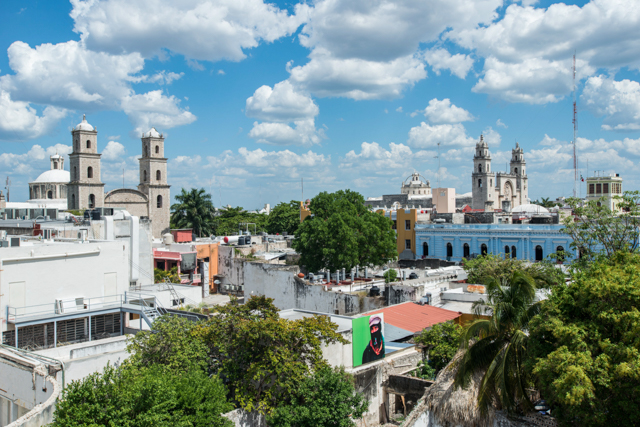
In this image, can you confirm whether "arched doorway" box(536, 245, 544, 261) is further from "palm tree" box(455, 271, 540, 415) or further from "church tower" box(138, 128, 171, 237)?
"church tower" box(138, 128, 171, 237)

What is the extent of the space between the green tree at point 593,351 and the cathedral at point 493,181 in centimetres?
8415

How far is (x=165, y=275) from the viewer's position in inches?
1339

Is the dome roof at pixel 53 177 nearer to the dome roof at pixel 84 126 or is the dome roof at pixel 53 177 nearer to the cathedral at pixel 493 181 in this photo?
the dome roof at pixel 84 126

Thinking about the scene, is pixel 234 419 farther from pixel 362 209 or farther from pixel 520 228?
pixel 520 228

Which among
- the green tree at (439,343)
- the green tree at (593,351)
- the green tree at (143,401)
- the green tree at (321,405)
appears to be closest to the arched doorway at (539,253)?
the green tree at (439,343)

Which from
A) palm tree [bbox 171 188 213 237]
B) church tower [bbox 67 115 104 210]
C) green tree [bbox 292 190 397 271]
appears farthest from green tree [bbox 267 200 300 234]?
green tree [bbox 292 190 397 271]

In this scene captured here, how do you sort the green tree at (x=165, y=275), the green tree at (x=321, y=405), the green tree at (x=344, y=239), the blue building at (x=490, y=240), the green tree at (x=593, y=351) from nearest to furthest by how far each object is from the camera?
the green tree at (x=593, y=351) → the green tree at (x=321, y=405) → the green tree at (x=165, y=275) → the green tree at (x=344, y=239) → the blue building at (x=490, y=240)

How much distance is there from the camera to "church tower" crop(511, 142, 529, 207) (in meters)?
116

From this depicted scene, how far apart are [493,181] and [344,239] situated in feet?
244

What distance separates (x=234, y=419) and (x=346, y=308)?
10.9 meters

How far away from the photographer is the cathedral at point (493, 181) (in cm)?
9938

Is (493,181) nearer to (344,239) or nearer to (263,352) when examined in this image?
(344,239)

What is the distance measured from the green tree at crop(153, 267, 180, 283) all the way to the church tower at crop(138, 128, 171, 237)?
38.9 metres

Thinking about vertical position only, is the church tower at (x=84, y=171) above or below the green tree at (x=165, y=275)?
above
